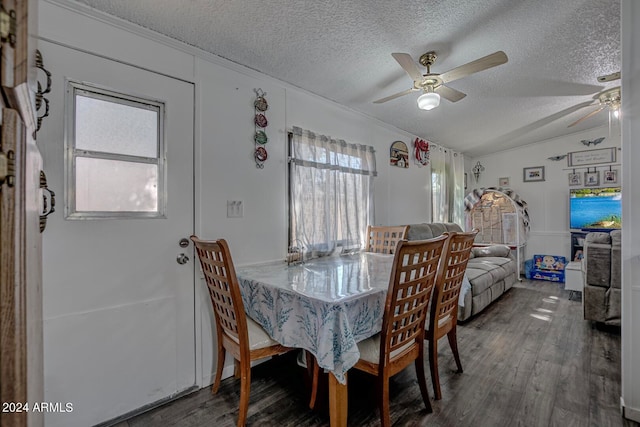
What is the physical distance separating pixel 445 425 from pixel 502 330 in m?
1.71

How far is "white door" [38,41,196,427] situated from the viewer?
4.97 feet

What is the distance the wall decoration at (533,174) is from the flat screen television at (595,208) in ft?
1.94

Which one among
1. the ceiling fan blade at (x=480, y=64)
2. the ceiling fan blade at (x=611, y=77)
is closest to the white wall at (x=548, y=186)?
the ceiling fan blade at (x=611, y=77)

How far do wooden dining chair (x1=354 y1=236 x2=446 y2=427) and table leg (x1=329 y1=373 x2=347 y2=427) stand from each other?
0.17 m

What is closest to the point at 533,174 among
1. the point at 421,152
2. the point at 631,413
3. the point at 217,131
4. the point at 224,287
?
the point at 421,152

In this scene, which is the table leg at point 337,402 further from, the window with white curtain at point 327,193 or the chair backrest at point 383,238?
the chair backrest at point 383,238

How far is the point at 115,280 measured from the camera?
5.58 ft

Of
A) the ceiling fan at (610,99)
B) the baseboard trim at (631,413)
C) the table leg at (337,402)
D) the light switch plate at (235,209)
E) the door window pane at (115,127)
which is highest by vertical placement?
the ceiling fan at (610,99)

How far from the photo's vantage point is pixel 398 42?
2.07 meters

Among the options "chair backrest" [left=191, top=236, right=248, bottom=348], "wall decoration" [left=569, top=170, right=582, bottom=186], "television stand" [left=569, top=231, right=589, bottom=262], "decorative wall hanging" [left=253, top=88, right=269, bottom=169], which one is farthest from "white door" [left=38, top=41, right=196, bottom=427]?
"wall decoration" [left=569, top=170, right=582, bottom=186]

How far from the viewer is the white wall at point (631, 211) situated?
5.32 feet

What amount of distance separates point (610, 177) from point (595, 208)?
1.97 feet

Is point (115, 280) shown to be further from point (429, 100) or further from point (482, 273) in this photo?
point (482, 273)

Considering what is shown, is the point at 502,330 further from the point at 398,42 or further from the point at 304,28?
the point at 304,28
